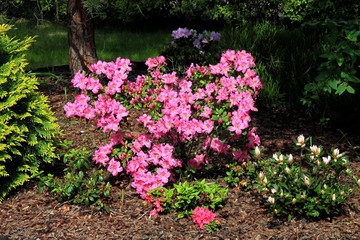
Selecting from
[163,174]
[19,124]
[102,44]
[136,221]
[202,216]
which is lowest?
[102,44]

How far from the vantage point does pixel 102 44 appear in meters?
10.6

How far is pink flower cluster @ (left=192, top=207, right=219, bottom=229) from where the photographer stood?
395 centimetres

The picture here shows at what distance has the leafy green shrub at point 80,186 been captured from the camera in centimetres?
427

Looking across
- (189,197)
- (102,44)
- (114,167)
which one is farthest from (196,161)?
(102,44)

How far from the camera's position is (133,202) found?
4.35 metres

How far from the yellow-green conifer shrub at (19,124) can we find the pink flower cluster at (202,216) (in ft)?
4.29

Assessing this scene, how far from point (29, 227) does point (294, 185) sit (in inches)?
76.8

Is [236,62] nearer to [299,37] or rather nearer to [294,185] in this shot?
[294,185]

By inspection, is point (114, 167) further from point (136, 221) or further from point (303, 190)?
point (303, 190)

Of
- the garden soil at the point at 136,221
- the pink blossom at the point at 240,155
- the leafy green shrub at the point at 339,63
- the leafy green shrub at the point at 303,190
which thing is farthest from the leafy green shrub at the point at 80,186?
the leafy green shrub at the point at 339,63

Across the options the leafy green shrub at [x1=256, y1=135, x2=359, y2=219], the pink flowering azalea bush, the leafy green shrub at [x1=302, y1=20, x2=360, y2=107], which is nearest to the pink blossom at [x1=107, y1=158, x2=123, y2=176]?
the pink flowering azalea bush

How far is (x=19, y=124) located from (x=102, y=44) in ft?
20.8

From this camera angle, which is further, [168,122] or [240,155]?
[240,155]

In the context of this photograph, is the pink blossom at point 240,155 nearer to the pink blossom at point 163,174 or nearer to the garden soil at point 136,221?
the garden soil at point 136,221
